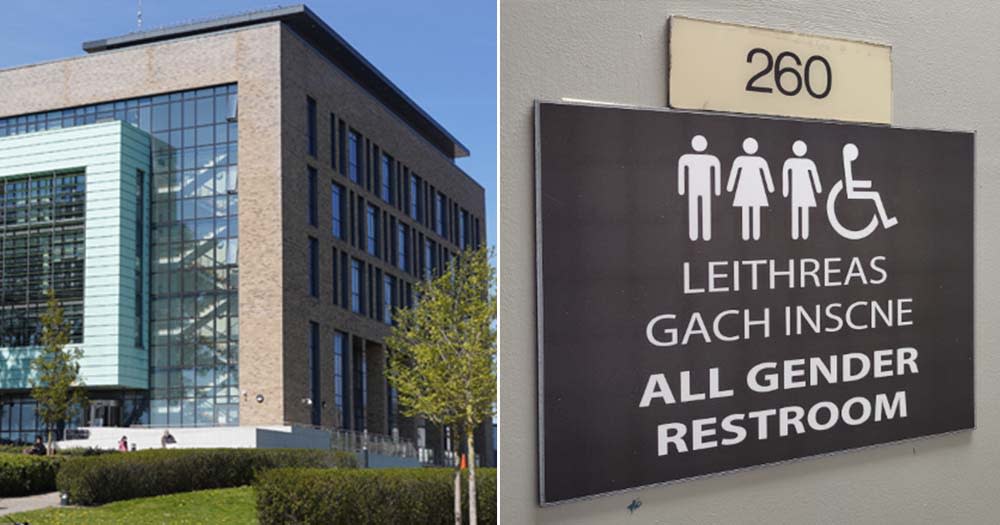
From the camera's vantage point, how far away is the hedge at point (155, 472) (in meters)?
19.8

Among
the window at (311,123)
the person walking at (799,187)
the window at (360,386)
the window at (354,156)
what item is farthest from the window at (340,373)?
the person walking at (799,187)

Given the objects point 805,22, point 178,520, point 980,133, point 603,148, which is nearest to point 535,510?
point 603,148

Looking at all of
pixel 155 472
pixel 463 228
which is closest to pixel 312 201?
pixel 463 228

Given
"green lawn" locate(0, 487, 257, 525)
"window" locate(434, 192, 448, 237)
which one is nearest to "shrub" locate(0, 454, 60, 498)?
"green lawn" locate(0, 487, 257, 525)

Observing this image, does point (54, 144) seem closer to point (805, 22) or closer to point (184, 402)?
point (184, 402)

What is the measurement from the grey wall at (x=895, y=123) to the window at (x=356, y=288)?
123 ft

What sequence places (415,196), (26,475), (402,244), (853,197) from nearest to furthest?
(853,197)
(26,475)
(402,244)
(415,196)

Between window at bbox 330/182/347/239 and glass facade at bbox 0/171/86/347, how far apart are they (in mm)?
8358

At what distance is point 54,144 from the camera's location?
37.9m

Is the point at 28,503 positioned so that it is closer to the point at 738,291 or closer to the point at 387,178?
the point at 738,291

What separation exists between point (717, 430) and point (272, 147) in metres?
33.4

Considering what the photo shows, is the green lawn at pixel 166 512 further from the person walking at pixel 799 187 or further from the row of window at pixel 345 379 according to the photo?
the row of window at pixel 345 379

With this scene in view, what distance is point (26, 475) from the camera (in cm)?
2181

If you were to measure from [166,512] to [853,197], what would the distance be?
52.2ft
